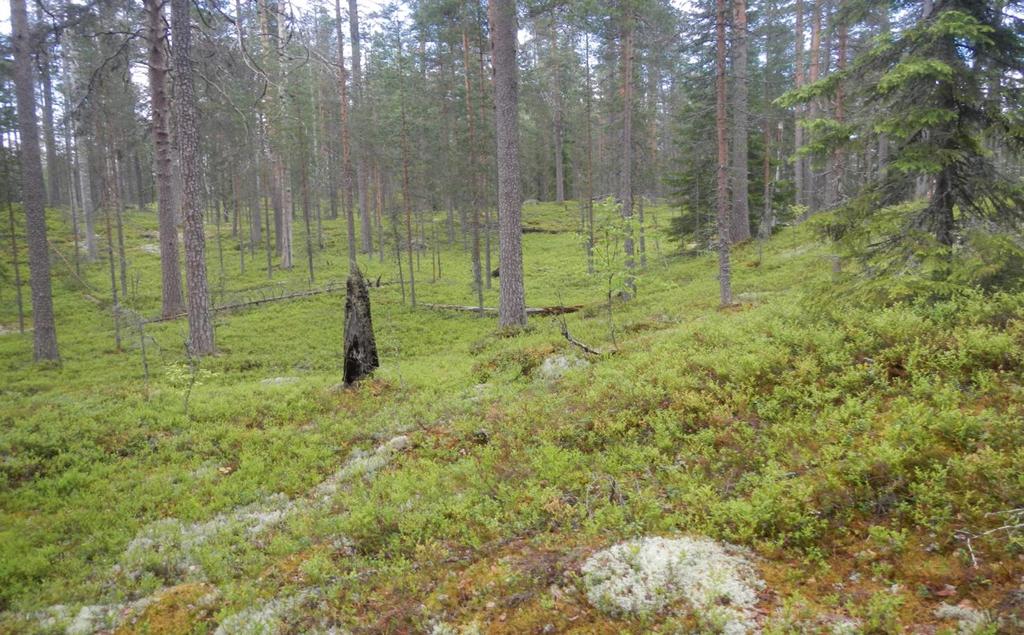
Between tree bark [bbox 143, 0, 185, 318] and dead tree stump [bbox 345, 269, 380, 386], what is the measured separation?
38.4 ft

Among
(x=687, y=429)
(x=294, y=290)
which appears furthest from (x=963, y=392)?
(x=294, y=290)

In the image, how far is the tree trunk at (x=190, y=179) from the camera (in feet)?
41.9

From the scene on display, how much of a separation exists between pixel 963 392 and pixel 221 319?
74.8 feet

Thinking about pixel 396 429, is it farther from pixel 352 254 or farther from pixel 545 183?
pixel 545 183

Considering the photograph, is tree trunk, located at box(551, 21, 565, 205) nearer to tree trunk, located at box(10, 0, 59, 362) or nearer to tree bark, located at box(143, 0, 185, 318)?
tree bark, located at box(143, 0, 185, 318)

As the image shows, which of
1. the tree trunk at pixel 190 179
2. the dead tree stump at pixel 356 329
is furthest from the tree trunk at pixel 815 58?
the tree trunk at pixel 190 179

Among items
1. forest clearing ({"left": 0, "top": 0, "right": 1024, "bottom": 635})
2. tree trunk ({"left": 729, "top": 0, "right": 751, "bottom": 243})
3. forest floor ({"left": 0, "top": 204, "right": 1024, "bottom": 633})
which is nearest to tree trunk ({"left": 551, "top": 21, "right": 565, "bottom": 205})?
tree trunk ({"left": 729, "top": 0, "right": 751, "bottom": 243})

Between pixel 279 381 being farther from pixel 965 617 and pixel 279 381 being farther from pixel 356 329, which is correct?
pixel 965 617

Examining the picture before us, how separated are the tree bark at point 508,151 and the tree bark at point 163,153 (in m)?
10.7

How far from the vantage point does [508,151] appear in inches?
564

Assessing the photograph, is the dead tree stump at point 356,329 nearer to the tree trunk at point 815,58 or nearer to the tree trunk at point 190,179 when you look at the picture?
the tree trunk at point 190,179

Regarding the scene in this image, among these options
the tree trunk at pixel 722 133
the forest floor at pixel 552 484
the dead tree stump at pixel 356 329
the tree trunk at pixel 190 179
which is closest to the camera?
the forest floor at pixel 552 484

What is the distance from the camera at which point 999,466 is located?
159 inches

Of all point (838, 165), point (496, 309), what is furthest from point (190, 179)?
point (838, 165)
